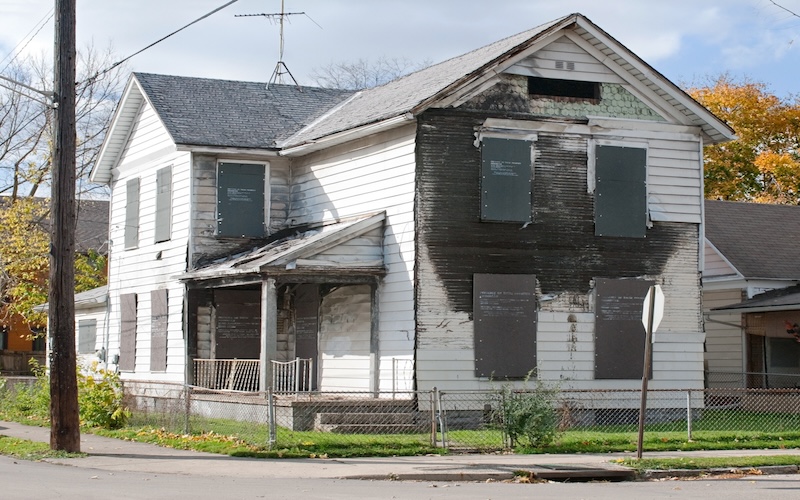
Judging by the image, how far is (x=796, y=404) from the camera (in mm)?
24828

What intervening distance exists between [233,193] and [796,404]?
1309 cm

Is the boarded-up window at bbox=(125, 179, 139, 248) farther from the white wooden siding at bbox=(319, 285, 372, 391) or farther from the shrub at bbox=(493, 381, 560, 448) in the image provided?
the shrub at bbox=(493, 381, 560, 448)

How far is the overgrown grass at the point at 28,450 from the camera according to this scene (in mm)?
17797

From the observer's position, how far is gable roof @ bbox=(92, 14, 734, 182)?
890 inches

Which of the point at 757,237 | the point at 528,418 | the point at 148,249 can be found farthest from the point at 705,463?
the point at 757,237

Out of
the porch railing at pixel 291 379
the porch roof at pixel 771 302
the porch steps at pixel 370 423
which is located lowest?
the porch steps at pixel 370 423

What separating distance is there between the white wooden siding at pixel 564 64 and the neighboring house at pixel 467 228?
0.03 meters

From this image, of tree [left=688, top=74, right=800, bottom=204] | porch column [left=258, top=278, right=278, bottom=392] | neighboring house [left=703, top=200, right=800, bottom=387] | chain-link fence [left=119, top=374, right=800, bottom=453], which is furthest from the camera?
tree [left=688, top=74, right=800, bottom=204]

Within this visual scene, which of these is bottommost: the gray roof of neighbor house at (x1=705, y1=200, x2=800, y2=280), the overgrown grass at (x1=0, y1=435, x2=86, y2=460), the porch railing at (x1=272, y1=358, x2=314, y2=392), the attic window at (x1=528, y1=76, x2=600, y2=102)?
the overgrown grass at (x1=0, y1=435, x2=86, y2=460)

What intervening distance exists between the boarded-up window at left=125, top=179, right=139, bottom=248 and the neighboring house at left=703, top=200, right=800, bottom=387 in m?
14.7

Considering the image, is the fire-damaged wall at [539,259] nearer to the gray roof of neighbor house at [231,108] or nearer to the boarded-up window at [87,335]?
the gray roof of neighbor house at [231,108]

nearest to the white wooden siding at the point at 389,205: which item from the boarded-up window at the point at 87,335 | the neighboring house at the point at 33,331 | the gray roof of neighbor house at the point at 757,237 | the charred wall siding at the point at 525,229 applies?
the charred wall siding at the point at 525,229

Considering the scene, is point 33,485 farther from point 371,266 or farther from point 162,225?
point 162,225

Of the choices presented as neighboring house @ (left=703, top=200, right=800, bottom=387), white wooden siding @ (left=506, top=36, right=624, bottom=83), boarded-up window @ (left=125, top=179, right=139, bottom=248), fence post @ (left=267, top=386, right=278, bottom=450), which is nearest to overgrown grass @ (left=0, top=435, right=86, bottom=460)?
fence post @ (left=267, top=386, right=278, bottom=450)
